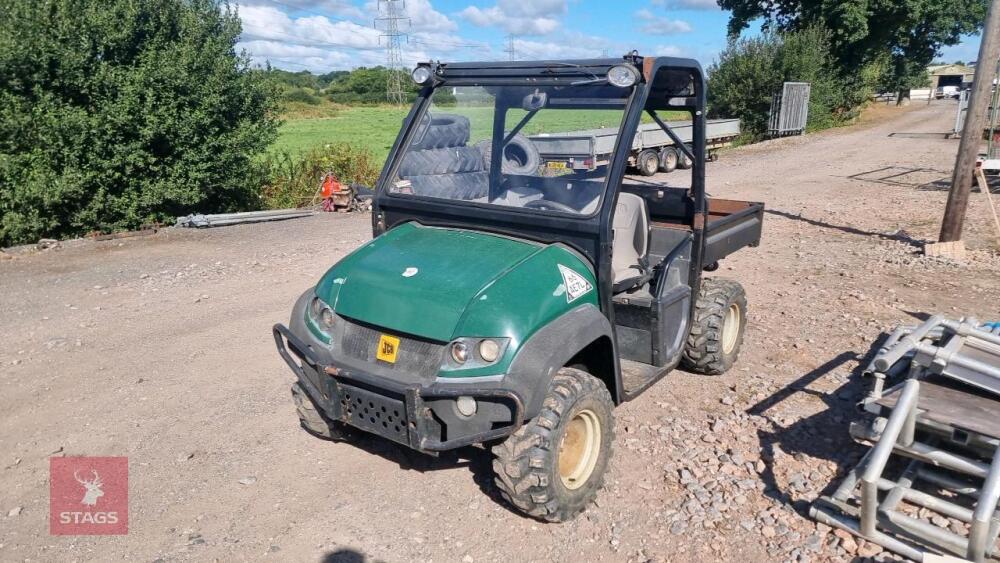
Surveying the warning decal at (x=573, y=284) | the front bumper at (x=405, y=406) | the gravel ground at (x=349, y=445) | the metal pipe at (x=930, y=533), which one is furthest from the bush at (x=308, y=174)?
the metal pipe at (x=930, y=533)

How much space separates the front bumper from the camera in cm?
307

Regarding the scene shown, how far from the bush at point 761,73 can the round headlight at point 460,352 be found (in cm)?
2697

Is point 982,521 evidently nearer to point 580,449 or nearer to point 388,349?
point 580,449

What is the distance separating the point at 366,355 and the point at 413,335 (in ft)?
0.99

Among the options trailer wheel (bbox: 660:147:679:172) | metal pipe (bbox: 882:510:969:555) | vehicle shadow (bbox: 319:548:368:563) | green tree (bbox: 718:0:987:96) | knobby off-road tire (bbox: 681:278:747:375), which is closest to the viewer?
metal pipe (bbox: 882:510:969:555)

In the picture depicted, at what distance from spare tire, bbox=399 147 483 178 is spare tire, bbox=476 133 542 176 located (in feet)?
0.23

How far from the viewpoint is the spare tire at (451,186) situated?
4273mm

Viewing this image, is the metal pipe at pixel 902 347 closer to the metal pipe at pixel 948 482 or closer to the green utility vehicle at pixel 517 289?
the metal pipe at pixel 948 482

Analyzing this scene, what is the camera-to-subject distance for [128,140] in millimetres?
10648

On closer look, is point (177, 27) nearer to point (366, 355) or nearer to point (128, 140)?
point (128, 140)

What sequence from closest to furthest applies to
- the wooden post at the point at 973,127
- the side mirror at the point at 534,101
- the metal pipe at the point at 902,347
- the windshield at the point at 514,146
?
the metal pipe at the point at 902,347, the windshield at the point at 514,146, the side mirror at the point at 534,101, the wooden post at the point at 973,127

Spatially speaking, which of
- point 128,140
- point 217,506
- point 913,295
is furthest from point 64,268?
point 913,295

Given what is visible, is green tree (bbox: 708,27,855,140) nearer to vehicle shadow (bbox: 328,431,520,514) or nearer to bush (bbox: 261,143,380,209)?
bush (bbox: 261,143,380,209)

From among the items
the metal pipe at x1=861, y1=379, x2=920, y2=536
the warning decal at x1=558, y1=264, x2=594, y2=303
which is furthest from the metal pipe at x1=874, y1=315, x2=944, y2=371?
the warning decal at x1=558, y1=264, x2=594, y2=303
